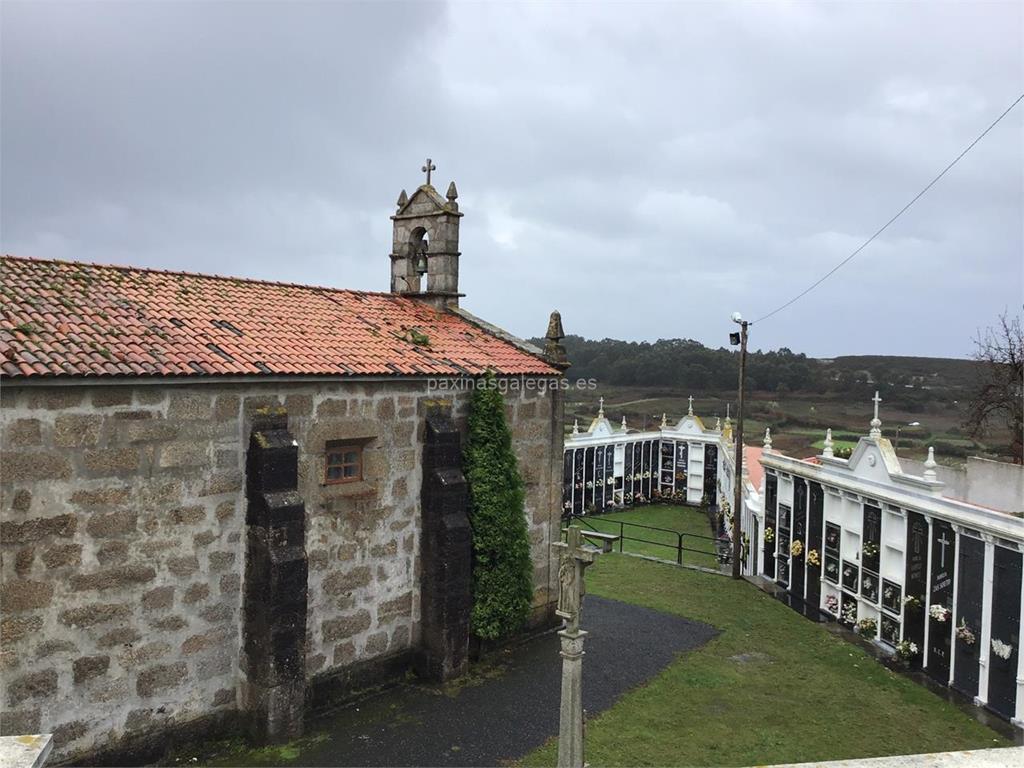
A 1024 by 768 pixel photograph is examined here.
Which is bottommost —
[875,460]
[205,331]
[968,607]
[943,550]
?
[968,607]

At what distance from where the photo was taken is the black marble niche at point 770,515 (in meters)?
19.9

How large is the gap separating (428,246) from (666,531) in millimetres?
14224

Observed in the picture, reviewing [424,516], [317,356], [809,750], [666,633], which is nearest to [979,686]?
[809,750]

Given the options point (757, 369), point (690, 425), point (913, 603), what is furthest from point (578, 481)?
point (757, 369)

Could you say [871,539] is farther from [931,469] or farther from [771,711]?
[771,711]

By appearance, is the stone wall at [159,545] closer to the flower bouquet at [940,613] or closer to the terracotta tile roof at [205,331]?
the terracotta tile roof at [205,331]

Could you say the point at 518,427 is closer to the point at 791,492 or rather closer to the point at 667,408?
the point at 791,492

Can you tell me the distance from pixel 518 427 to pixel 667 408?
36.5 meters

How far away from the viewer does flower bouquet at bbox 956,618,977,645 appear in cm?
1261

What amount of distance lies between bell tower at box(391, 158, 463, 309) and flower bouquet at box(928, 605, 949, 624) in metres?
12.0

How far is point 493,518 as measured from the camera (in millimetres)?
13898

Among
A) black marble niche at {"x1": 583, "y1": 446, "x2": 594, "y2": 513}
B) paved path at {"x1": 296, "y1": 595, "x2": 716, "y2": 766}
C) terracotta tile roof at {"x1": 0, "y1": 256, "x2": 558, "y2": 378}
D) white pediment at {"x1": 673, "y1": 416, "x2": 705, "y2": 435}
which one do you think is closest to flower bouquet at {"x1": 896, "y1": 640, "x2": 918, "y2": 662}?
paved path at {"x1": 296, "y1": 595, "x2": 716, "y2": 766}

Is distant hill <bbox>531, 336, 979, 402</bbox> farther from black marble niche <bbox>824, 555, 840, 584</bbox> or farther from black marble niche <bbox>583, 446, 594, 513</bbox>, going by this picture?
black marble niche <bbox>824, 555, 840, 584</bbox>

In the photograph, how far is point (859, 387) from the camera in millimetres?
49062
